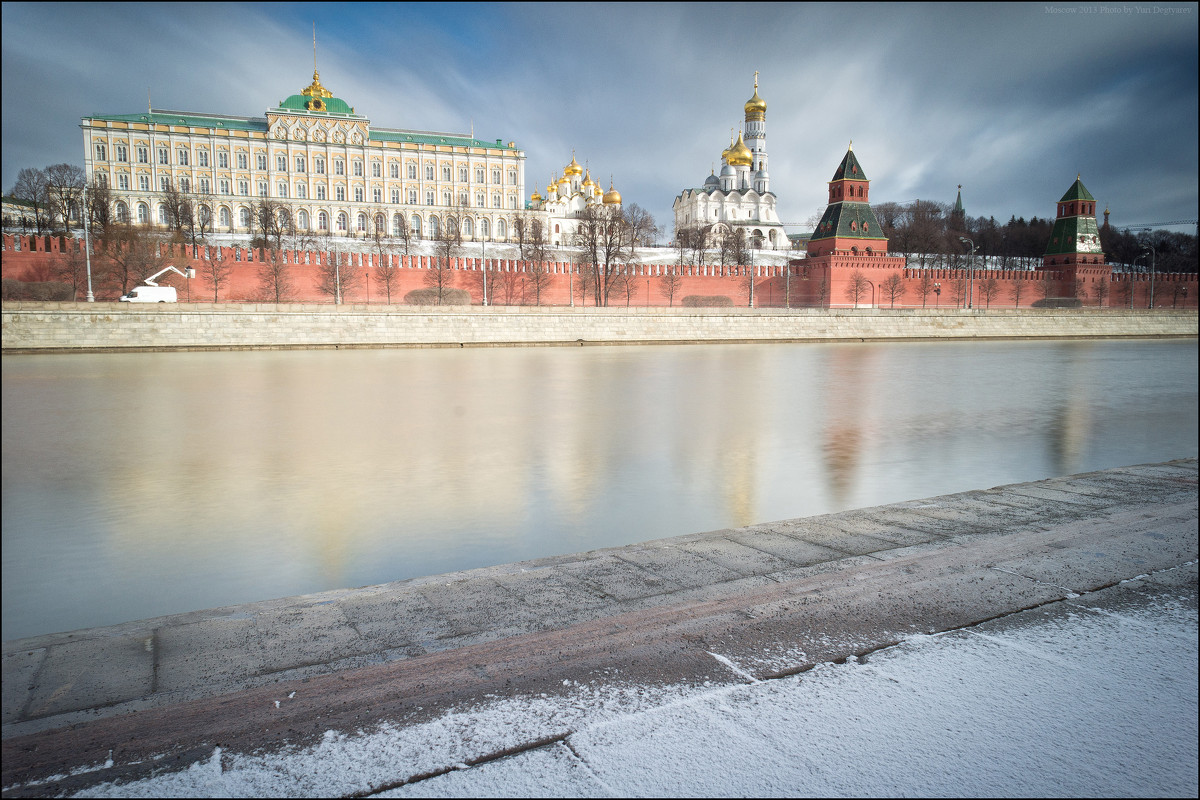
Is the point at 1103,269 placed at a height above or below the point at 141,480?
above

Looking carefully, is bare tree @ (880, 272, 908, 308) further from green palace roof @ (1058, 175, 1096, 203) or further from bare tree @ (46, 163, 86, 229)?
bare tree @ (46, 163, 86, 229)

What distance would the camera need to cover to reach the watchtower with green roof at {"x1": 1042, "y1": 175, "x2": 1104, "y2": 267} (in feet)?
82.0

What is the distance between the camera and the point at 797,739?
962mm

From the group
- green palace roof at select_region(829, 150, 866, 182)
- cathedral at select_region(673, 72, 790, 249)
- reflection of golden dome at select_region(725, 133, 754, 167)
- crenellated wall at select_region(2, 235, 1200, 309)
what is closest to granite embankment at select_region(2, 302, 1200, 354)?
crenellated wall at select_region(2, 235, 1200, 309)

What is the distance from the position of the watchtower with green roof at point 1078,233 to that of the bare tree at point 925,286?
585 centimetres

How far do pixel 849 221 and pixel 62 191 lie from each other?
22.1 m

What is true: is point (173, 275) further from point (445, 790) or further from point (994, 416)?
point (445, 790)

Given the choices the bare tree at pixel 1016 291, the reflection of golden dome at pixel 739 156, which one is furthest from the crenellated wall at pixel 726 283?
the reflection of golden dome at pixel 739 156

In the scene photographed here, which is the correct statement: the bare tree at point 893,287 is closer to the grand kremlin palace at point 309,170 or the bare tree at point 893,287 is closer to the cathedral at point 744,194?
the cathedral at point 744,194

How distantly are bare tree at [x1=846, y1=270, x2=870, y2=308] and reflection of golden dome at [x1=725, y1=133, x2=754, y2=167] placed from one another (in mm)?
20366

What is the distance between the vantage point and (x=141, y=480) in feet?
14.4

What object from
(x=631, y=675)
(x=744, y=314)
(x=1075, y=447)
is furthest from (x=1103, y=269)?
(x=631, y=675)

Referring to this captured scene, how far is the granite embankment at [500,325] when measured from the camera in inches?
433

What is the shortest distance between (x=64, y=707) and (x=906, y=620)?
1441mm
